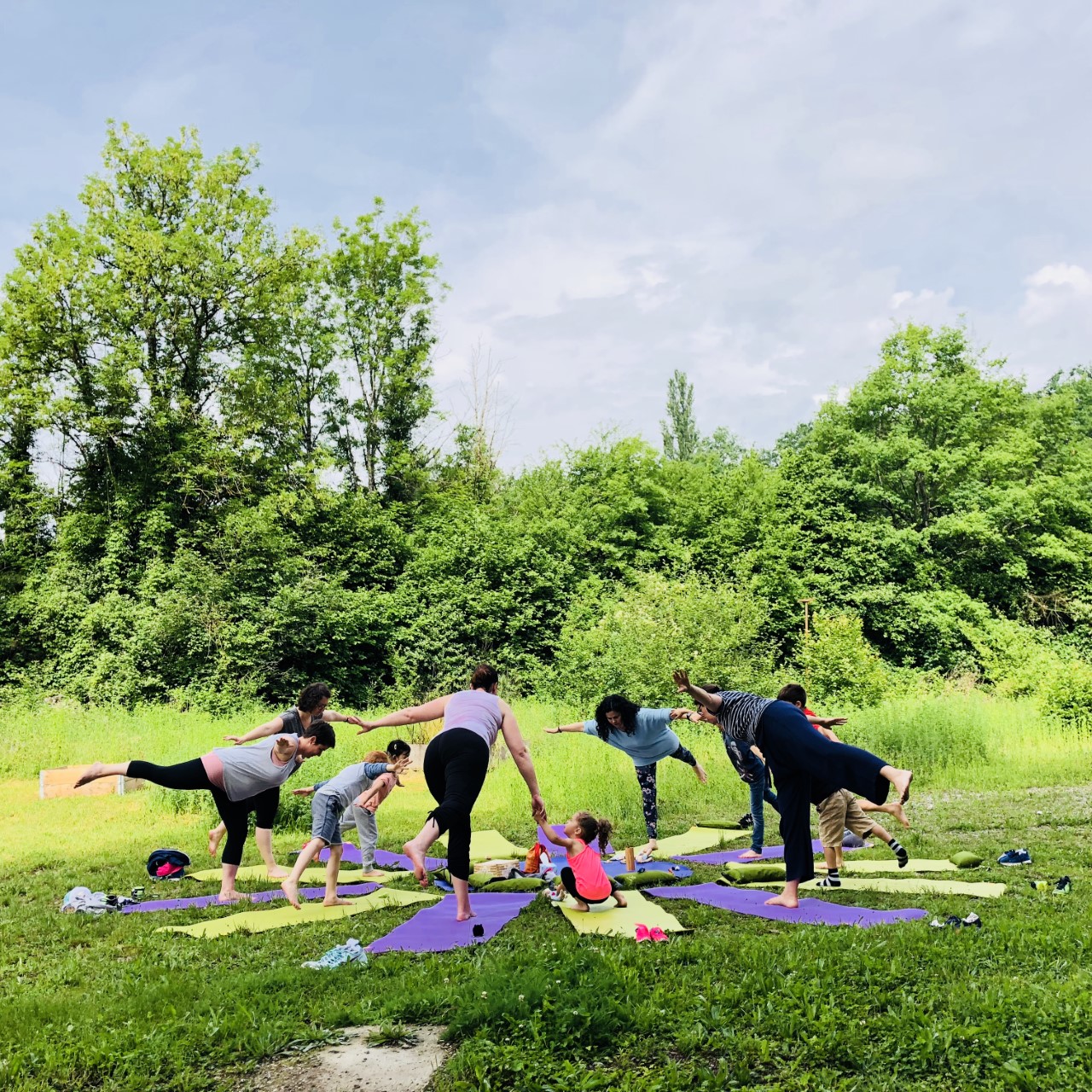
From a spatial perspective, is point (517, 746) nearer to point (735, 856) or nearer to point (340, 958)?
point (340, 958)

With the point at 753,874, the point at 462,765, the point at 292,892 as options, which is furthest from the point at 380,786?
the point at 753,874

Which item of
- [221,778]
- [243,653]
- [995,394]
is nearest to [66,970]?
[221,778]

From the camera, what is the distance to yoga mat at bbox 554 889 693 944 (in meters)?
5.39

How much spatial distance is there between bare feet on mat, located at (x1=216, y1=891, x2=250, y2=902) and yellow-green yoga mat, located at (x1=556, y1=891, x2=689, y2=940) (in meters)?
2.47

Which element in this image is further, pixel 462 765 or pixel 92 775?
pixel 92 775

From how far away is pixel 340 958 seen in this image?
471 cm

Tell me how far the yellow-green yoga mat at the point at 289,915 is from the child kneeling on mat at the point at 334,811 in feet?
0.34

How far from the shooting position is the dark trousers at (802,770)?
5.72 m

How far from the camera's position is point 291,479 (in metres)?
25.4

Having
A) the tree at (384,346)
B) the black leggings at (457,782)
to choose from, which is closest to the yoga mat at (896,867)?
the black leggings at (457,782)

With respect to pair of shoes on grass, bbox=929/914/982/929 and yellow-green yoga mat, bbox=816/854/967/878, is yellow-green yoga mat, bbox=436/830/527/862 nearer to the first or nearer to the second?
yellow-green yoga mat, bbox=816/854/967/878

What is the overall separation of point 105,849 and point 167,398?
1728cm

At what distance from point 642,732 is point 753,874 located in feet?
4.95

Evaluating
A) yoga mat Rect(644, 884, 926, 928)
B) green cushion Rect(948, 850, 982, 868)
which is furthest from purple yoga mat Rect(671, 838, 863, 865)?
yoga mat Rect(644, 884, 926, 928)
